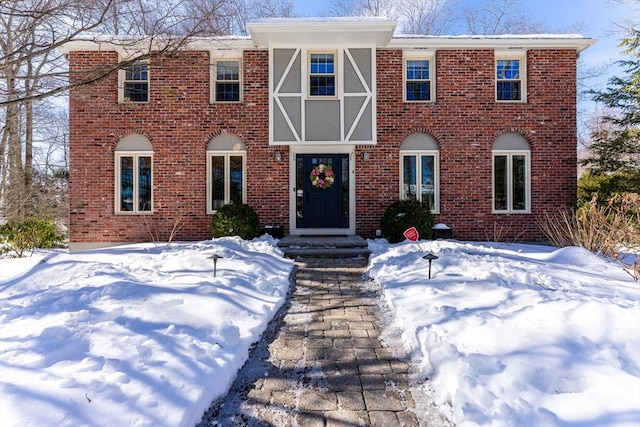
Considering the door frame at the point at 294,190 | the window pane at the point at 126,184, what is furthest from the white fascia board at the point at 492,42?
the window pane at the point at 126,184

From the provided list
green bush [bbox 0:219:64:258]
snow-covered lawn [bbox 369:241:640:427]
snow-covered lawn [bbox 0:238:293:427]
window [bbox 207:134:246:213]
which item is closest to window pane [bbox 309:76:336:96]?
window [bbox 207:134:246:213]

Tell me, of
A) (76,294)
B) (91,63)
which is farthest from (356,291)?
(91,63)

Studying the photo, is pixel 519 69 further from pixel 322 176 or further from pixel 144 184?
pixel 144 184

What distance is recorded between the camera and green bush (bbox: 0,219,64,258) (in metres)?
7.55

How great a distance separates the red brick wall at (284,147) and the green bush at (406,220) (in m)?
0.79

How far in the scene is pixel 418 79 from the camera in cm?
977

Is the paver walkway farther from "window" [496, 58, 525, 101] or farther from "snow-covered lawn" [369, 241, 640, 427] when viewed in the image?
"window" [496, 58, 525, 101]

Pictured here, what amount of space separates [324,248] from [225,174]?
3.62 meters

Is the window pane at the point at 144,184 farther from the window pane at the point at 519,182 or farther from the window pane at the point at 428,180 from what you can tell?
the window pane at the point at 519,182

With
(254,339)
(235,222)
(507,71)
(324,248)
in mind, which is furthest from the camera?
(507,71)

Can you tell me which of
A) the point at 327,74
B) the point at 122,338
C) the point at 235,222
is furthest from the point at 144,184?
the point at 122,338

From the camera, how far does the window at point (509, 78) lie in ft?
32.2

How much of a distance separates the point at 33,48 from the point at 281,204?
5905 millimetres

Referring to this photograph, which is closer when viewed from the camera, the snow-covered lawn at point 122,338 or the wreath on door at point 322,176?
the snow-covered lawn at point 122,338
